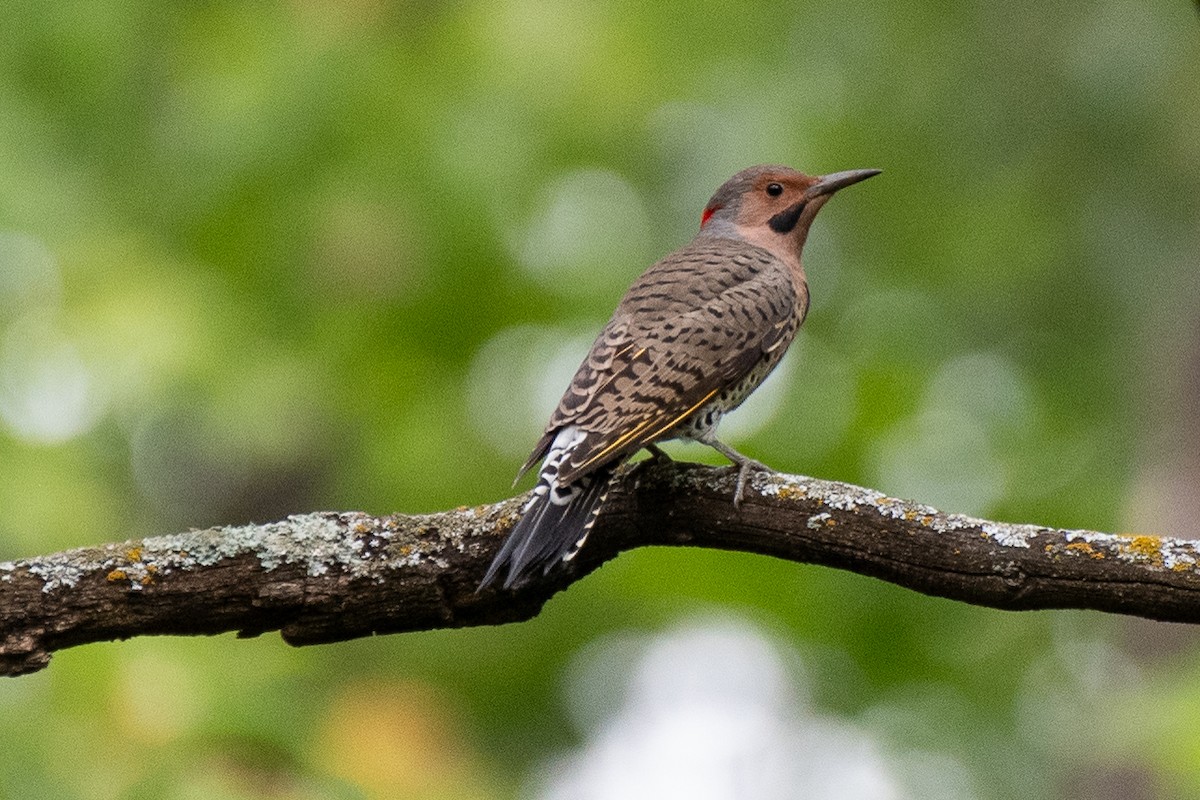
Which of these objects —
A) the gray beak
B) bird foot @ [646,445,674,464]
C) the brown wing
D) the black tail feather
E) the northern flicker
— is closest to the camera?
the black tail feather

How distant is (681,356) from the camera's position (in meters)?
5.27

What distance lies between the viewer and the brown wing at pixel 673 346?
15.8 feet

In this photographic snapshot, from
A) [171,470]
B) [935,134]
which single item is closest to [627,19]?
[935,134]

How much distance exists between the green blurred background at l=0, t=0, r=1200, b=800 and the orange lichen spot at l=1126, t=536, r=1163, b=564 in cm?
206

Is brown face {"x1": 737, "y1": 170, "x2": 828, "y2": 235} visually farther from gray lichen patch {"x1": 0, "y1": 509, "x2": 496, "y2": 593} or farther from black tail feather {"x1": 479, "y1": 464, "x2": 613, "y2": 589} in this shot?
gray lichen patch {"x1": 0, "y1": 509, "x2": 496, "y2": 593}

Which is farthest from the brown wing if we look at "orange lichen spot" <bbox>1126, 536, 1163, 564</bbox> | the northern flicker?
"orange lichen spot" <bbox>1126, 536, 1163, 564</bbox>

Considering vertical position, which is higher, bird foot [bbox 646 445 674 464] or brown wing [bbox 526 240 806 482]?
brown wing [bbox 526 240 806 482]

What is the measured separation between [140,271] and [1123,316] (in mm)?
6347

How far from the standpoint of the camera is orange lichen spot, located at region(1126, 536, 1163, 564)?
387 centimetres

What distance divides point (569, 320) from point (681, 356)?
3200mm

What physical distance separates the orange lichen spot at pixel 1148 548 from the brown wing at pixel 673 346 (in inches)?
57.4

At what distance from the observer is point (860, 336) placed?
9.62 metres

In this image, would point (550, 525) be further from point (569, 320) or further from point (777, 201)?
point (569, 320)

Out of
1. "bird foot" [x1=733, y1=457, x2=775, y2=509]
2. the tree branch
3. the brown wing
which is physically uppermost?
the brown wing
